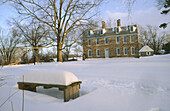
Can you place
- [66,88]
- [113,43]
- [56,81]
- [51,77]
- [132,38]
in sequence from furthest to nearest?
[113,43], [132,38], [51,77], [56,81], [66,88]

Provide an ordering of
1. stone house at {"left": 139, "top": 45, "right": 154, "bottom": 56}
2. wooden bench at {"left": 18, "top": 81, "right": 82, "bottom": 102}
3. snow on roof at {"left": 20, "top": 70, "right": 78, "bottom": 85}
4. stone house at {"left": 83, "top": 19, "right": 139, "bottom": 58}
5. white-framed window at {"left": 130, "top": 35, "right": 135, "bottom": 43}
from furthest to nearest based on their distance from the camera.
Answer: stone house at {"left": 139, "top": 45, "right": 154, "bottom": 56} → stone house at {"left": 83, "top": 19, "right": 139, "bottom": 58} → white-framed window at {"left": 130, "top": 35, "right": 135, "bottom": 43} → snow on roof at {"left": 20, "top": 70, "right": 78, "bottom": 85} → wooden bench at {"left": 18, "top": 81, "right": 82, "bottom": 102}

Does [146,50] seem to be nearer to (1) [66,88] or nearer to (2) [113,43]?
(2) [113,43]

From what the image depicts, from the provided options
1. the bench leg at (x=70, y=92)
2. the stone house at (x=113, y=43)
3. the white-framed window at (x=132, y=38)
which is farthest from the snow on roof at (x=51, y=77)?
the white-framed window at (x=132, y=38)

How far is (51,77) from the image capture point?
Result: 3.32 metres

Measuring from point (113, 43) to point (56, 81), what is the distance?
24219 mm

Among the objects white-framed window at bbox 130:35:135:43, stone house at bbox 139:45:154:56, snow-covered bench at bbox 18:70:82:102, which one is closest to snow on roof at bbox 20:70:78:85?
snow-covered bench at bbox 18:70:82:102

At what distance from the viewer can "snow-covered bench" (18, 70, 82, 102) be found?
3.10m

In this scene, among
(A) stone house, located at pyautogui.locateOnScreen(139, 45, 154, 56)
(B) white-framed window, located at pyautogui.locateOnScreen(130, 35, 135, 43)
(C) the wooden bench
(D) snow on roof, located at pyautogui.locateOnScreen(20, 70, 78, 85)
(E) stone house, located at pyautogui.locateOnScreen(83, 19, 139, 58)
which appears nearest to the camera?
(C) the wooden bench

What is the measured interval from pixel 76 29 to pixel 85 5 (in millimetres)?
3502

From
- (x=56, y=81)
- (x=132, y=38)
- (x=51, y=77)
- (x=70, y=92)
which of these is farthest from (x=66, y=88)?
(x=132, y=38)

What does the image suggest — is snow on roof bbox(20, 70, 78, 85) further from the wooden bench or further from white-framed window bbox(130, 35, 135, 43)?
white-framed window bbox(130, 35, 135, 43)

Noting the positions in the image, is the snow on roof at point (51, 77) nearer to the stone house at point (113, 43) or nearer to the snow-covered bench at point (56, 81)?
the snow-covered bench at point (56, 81)

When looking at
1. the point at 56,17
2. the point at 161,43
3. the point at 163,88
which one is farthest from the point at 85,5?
the point at 161,43

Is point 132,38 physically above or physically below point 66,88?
above
